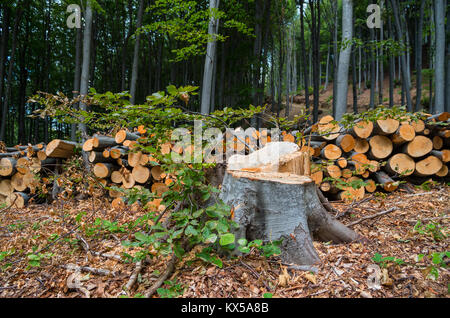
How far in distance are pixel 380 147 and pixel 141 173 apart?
3628 mm

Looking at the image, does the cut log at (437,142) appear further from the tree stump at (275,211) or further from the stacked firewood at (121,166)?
the stacked firewood at (121,166)

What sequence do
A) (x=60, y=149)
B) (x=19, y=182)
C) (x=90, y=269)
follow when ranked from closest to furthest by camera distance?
(x=90, y=269) → (x=60, y=149) → (x=19, y=182)

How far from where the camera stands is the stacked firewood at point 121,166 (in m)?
3.41

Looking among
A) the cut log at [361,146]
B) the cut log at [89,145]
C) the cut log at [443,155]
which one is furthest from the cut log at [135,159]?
the cut log at [443,155]

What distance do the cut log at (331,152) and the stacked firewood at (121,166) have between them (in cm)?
246

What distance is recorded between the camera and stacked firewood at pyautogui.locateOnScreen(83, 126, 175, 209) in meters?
3.41

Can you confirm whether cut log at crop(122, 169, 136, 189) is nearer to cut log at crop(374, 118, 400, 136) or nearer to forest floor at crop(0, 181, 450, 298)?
forest floor at crop(0, 181, 450, 298)

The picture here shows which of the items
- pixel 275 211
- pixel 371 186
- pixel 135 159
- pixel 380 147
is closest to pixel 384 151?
pixel 380 147

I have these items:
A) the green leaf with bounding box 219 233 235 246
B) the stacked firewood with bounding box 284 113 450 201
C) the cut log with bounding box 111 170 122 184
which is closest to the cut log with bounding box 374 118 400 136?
the stacked firewood with bounding box 284 113 450 201

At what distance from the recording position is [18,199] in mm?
3783

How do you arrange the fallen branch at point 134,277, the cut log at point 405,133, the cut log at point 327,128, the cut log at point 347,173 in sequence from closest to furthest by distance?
the fallen branch at point 134,277 < the cut log at point 327,128 < the cut log at point 347,173 < the cut log at point 405,133

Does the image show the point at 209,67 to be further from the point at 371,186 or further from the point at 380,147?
the point at 371,186

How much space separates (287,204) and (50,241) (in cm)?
213
